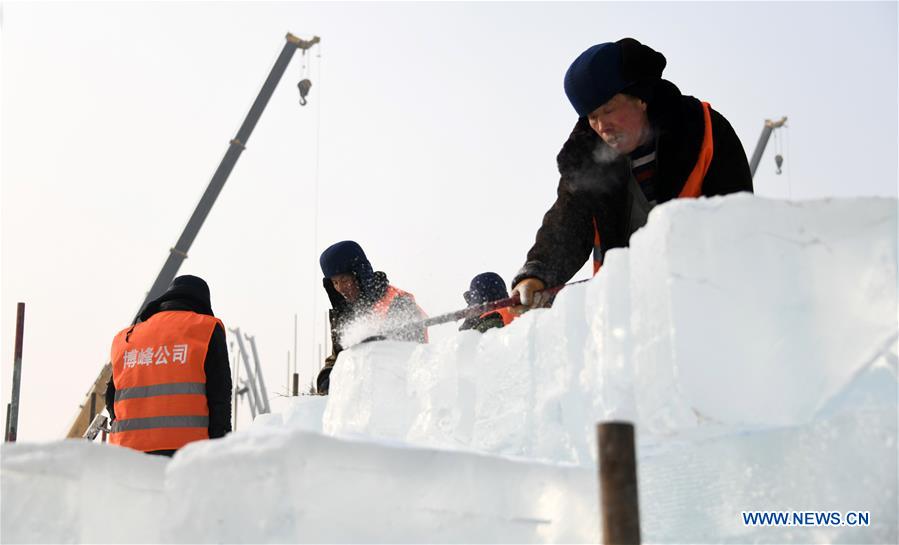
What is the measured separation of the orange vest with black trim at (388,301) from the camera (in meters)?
4.92

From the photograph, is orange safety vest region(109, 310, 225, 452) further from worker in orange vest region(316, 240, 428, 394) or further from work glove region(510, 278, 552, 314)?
work glove region(510, 278, 552, 314)

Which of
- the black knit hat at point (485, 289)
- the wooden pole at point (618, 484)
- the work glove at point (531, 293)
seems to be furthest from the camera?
the black knit hat at point (485, 289)

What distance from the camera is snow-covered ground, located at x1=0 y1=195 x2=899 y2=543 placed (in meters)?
1.79

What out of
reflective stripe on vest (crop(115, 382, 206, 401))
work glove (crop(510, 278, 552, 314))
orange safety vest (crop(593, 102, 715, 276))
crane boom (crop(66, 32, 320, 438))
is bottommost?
reflective stripe on vest (crop(115, 382, 206, 401))

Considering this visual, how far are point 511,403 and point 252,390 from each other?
2617 centimetres

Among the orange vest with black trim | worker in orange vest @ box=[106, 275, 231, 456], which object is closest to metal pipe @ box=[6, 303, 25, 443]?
worker in orange vest @ box=[106, 275, 231, 456]

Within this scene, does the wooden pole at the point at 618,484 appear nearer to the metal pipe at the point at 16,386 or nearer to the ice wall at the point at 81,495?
the ice wall at the point at 81,495

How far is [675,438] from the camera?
1.89 m

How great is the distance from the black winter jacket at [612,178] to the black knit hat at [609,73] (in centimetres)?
8

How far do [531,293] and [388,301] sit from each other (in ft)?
5.67

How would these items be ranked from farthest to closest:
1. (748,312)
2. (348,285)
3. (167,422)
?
1. (348,285)
2. (167,422)
3. (748,312)

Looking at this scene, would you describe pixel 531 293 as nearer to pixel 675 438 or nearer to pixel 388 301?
pixel 675 438

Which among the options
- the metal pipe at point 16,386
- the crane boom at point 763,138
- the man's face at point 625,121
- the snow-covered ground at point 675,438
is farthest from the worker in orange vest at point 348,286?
the crane boom at point 763,138

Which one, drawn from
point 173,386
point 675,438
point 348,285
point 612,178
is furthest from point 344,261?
point 675,438
